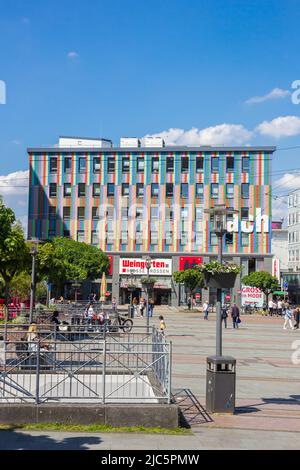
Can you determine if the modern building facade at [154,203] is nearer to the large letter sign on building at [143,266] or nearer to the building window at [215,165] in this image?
the building window at [215,165]

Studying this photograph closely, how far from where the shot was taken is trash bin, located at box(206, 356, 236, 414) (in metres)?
12.1

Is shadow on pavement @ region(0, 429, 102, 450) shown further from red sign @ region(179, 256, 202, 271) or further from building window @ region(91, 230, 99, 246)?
building window @ region(91, 230, 99, 246)

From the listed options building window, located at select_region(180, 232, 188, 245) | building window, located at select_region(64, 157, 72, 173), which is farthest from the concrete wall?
building window, located at select_region(64, 157, 72, 173)

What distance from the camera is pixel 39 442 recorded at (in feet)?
31.2

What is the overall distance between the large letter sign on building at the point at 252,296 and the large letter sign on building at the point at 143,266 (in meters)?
12.9

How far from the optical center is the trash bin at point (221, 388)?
12.1 metres

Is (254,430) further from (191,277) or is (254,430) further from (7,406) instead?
(191,277)

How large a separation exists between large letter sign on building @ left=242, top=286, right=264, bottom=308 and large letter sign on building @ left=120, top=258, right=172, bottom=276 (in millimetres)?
12938

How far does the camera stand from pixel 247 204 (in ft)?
240

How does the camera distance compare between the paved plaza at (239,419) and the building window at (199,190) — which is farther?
the building window at (199,190)

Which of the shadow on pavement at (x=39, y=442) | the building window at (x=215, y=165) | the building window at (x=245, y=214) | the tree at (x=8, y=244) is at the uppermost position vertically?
the building window at (x=215, y=165)

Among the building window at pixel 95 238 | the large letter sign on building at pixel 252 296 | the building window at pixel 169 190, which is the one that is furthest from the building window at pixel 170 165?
the large letter sign on building at pixel 252 296

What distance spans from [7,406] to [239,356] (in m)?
13.8
